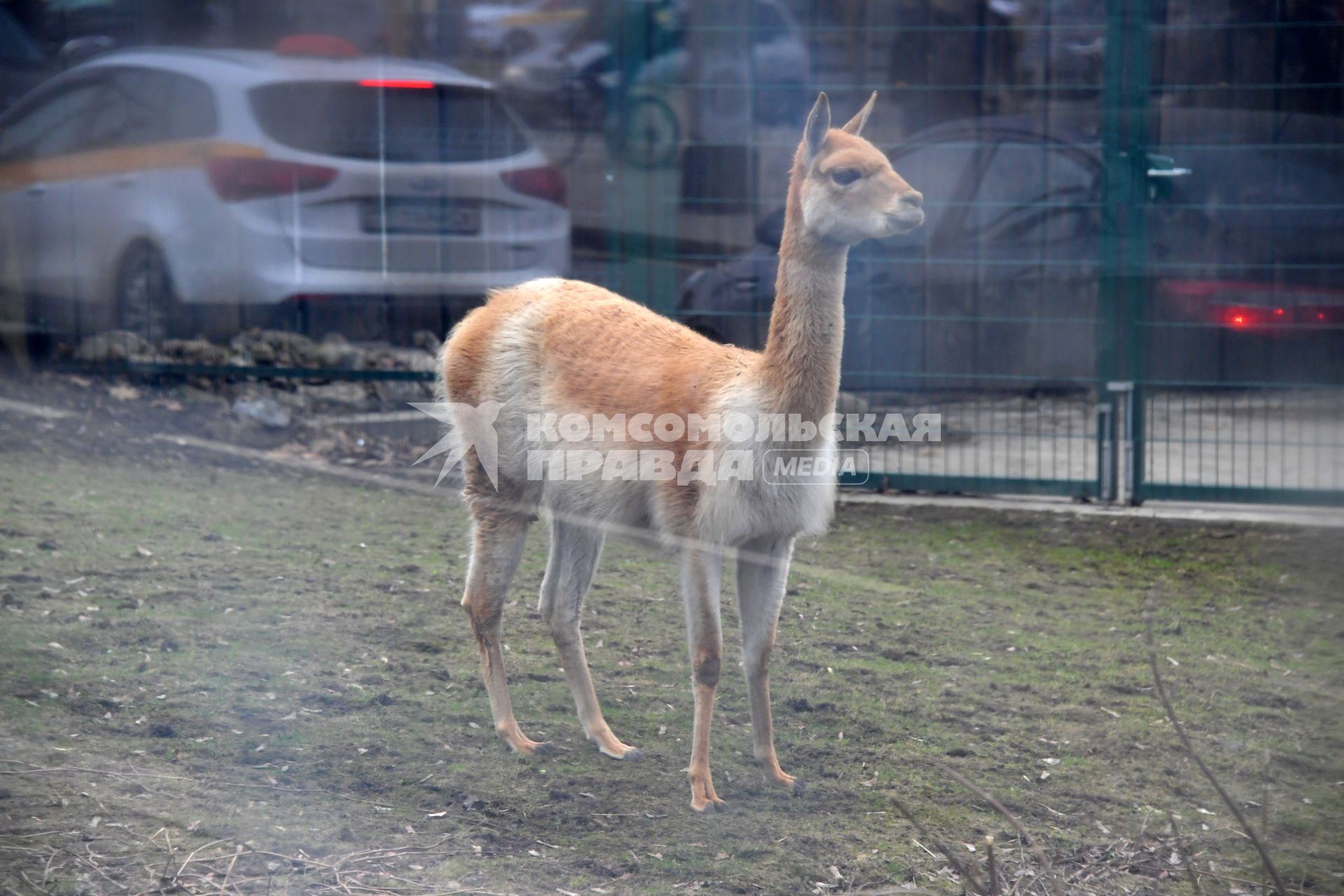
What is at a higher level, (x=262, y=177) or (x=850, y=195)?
(x=262, y=177)

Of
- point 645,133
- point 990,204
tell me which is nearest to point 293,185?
point 645,133

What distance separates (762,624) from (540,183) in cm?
419

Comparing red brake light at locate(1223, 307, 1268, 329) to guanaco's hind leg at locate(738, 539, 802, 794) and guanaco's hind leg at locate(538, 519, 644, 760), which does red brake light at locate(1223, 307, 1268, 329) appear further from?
guanaco's hind leg at locate(538, 519, 644, 760)

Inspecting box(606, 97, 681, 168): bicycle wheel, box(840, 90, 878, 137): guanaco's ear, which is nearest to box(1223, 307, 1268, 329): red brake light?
box(606, 97, 681, 168): bicycle wheel

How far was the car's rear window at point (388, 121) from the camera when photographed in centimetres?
742

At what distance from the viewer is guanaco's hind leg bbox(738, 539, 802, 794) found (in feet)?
12.1

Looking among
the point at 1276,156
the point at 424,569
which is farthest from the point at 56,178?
the point at 1276,156

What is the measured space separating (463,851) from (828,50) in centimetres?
473

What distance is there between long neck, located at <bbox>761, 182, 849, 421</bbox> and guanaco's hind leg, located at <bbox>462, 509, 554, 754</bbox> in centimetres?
97

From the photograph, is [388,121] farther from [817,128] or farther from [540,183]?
[817,128]

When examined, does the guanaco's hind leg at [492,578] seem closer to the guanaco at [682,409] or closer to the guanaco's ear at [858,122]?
the guanaco at [682,409]

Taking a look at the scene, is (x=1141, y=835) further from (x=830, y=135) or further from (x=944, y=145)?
(x=944, y=145)

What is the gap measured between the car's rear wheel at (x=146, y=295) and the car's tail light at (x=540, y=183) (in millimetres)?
2117

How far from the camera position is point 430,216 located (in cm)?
751
